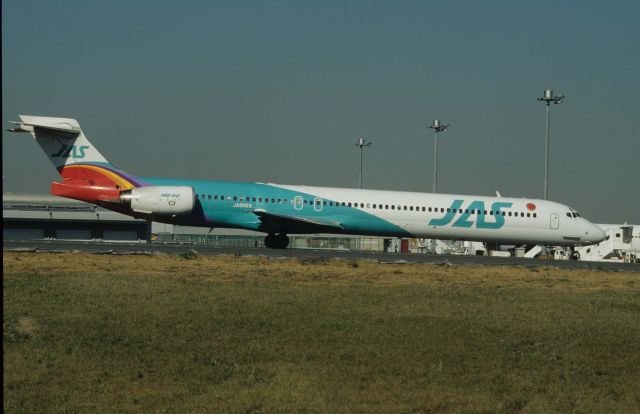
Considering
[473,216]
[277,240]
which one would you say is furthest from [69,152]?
[473,216]

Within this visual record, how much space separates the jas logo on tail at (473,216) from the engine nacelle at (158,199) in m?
12.0

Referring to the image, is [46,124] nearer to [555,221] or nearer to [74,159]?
[74,159]

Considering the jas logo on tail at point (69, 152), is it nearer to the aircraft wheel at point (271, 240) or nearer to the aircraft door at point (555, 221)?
the aircraft wheel at point (271, 240)

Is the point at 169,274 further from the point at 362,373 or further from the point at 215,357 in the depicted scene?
the point at 362,373

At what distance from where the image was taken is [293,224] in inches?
1510

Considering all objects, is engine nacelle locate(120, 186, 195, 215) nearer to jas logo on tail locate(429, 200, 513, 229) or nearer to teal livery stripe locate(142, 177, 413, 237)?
teal livery stripe locate(142, 177, 413, 237)

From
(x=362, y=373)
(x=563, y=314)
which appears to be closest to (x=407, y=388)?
(x=362, y=373)

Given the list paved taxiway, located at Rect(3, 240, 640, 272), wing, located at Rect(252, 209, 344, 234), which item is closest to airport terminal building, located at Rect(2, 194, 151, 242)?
paved taxiway, located at Rect(3, 240, 640, 272)

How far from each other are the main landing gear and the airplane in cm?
5

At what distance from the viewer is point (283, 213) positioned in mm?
37969

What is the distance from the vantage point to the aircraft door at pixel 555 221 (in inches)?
1602

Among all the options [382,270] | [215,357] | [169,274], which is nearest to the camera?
[215,357]

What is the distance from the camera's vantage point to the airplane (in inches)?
1438

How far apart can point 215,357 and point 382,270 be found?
1512cm
